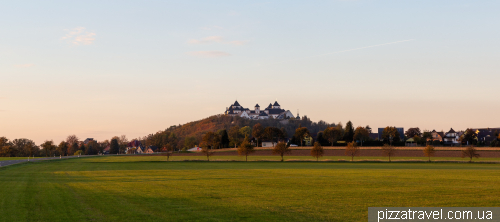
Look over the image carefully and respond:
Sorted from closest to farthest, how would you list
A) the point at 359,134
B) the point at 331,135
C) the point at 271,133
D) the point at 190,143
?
the point at 359,134 → the point at 331,135 → the point at 271,133 → the point at 190,143

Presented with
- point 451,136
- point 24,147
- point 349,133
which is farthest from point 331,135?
point 24,147

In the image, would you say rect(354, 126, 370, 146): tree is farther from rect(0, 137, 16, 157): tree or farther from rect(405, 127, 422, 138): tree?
rect(0, 137, 16, 157): tree

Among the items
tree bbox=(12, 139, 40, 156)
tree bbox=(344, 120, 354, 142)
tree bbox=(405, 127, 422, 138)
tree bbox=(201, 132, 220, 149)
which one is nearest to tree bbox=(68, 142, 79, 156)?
tree bbox=(12, 139, 40, 156)

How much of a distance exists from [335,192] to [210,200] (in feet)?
26.5

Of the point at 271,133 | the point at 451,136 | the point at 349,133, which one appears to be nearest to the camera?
the point at 349,133

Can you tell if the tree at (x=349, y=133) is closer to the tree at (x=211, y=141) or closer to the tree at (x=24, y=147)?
the tree at (x=211, y=141)

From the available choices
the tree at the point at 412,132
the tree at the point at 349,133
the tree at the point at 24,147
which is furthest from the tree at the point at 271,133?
the tree at the point at 24,147

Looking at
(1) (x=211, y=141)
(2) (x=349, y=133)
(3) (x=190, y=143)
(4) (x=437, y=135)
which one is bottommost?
(3) (x=190, y=143)

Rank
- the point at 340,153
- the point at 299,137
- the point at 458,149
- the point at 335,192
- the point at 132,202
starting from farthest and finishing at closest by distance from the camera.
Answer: the point at 299,137 → the point at 340,153 → the point at 458,149 → the point at 335,192 → the point at 132,202

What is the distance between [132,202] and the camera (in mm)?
21234

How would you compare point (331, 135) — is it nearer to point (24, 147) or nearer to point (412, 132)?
point (412, 132)

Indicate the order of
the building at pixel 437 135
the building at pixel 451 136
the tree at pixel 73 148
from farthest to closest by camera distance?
the tree at pixel 73 148, the building at pixel 437 135, the building at pixel 451 136

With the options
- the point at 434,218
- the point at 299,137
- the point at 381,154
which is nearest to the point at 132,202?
the point at 434,218

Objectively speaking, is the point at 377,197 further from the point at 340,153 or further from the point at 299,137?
the point at 299,137
